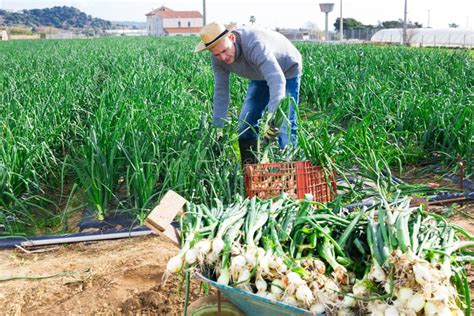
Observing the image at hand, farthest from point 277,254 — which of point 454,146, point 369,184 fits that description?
point 454,146

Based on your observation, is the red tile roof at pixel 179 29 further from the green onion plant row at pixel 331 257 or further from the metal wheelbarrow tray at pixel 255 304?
the metal wheelbarrow tray at pixel 255 304

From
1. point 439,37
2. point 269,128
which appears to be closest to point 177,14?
point 439,37

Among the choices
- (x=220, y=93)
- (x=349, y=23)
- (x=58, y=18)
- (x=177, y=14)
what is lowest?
(x=220, y=93)

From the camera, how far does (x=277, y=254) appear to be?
1634mm

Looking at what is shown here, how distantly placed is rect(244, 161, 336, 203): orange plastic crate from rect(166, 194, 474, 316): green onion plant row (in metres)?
0.80

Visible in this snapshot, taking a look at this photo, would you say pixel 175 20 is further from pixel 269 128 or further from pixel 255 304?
pixel 255 304

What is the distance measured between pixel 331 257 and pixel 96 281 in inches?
52.0

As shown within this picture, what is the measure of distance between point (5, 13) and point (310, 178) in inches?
4331

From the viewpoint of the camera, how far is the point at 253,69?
11.7 ft

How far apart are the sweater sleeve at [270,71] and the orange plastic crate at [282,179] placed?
0.38 m

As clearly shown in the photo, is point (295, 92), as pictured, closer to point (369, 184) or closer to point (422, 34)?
point (369, 184)

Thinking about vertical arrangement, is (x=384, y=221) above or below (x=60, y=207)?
above

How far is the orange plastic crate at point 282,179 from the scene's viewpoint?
275cm

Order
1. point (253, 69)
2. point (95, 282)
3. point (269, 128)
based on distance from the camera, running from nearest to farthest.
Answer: point (95, 282) → point (269, 128) → point (253, 69)
